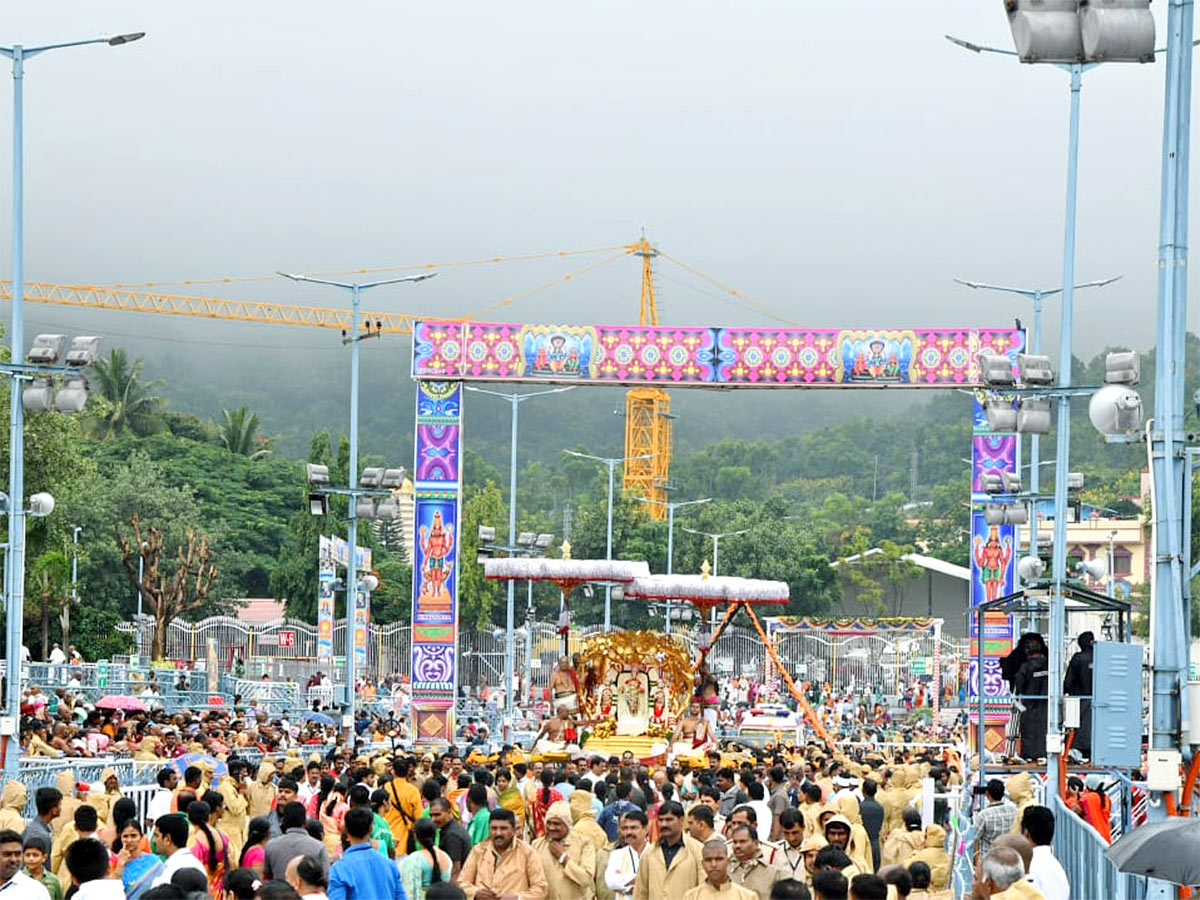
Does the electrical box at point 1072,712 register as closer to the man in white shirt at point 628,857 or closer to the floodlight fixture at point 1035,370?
the floodlight fixture at point 1035,370

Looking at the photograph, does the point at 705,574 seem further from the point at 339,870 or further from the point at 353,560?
the point at 339,870

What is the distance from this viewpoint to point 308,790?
20.5m


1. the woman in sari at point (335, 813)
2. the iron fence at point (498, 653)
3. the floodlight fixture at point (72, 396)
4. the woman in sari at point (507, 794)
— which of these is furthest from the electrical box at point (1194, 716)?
the iron fence at point (498, 653)

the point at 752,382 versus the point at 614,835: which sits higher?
the point at 752,382

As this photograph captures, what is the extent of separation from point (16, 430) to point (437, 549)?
586 inches

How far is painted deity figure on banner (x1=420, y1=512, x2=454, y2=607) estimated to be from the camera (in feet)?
135

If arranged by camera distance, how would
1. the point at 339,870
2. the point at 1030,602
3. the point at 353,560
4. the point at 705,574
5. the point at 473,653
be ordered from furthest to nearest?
the point at 473,653 → the point at 705,574 → the point at 353,560 → the point at 1030,602 → the point at 339,870

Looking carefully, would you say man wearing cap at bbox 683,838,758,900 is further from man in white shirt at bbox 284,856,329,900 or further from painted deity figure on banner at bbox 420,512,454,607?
painted deity figure on banner at bbox 420,512,454,607

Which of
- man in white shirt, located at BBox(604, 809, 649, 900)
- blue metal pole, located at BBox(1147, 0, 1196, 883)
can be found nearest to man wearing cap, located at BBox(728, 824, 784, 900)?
man in white shirt, located at BBox(604, 809, 649, 900)

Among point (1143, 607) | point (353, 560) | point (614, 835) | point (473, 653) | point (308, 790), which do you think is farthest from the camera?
point (1143, 607)

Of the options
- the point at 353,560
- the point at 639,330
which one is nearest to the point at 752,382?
the point at 639,330

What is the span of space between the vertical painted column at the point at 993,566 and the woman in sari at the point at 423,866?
27118mm

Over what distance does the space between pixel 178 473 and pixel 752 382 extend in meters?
56.6

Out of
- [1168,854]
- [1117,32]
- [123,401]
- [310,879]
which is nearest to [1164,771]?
[1168,854]
